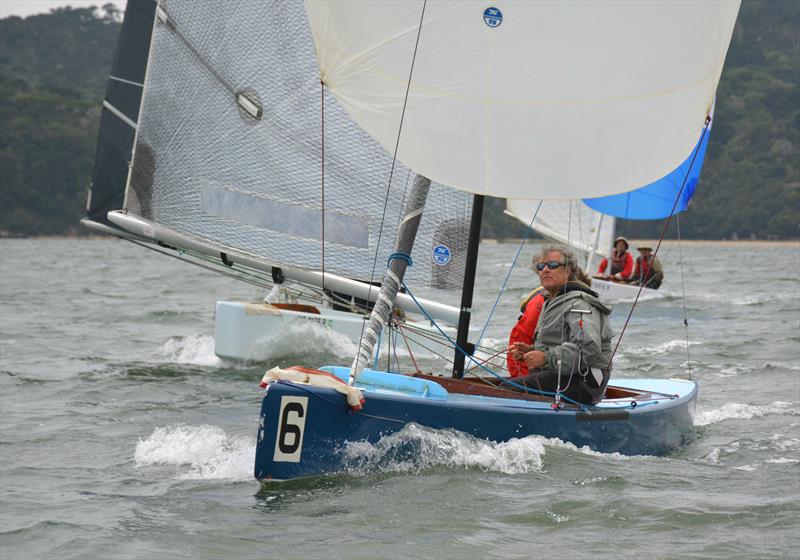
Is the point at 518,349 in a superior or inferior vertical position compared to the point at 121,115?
inferior

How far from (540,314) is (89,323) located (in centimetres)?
992

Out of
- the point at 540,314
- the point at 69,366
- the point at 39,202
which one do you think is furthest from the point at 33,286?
the point at 39,202

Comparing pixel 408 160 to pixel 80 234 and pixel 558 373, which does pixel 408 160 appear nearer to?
pixel 558 373

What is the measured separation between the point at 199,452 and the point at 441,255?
6.96 ft

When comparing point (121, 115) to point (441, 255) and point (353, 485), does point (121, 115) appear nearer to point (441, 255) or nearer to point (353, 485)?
point (441, 255)

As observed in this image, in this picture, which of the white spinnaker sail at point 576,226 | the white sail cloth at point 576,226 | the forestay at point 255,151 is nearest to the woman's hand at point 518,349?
the forestay at point 255,151

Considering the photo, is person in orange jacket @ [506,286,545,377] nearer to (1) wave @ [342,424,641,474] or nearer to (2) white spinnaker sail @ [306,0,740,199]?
(1) wave @ [342,424,641,474]

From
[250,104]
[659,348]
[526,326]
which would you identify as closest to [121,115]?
[250,104]

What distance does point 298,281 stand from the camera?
8.70 m

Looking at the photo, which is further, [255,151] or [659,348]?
[659,348]

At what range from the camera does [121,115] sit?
31.2 ft

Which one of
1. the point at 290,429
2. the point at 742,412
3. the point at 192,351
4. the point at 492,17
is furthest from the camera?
the point at 192,351

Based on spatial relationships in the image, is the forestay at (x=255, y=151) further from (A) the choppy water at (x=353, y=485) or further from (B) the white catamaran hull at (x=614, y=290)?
(B) the white catamaran hull at (x=614, y=290)

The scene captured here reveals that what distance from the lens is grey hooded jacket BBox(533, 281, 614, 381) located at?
19.7 ft
